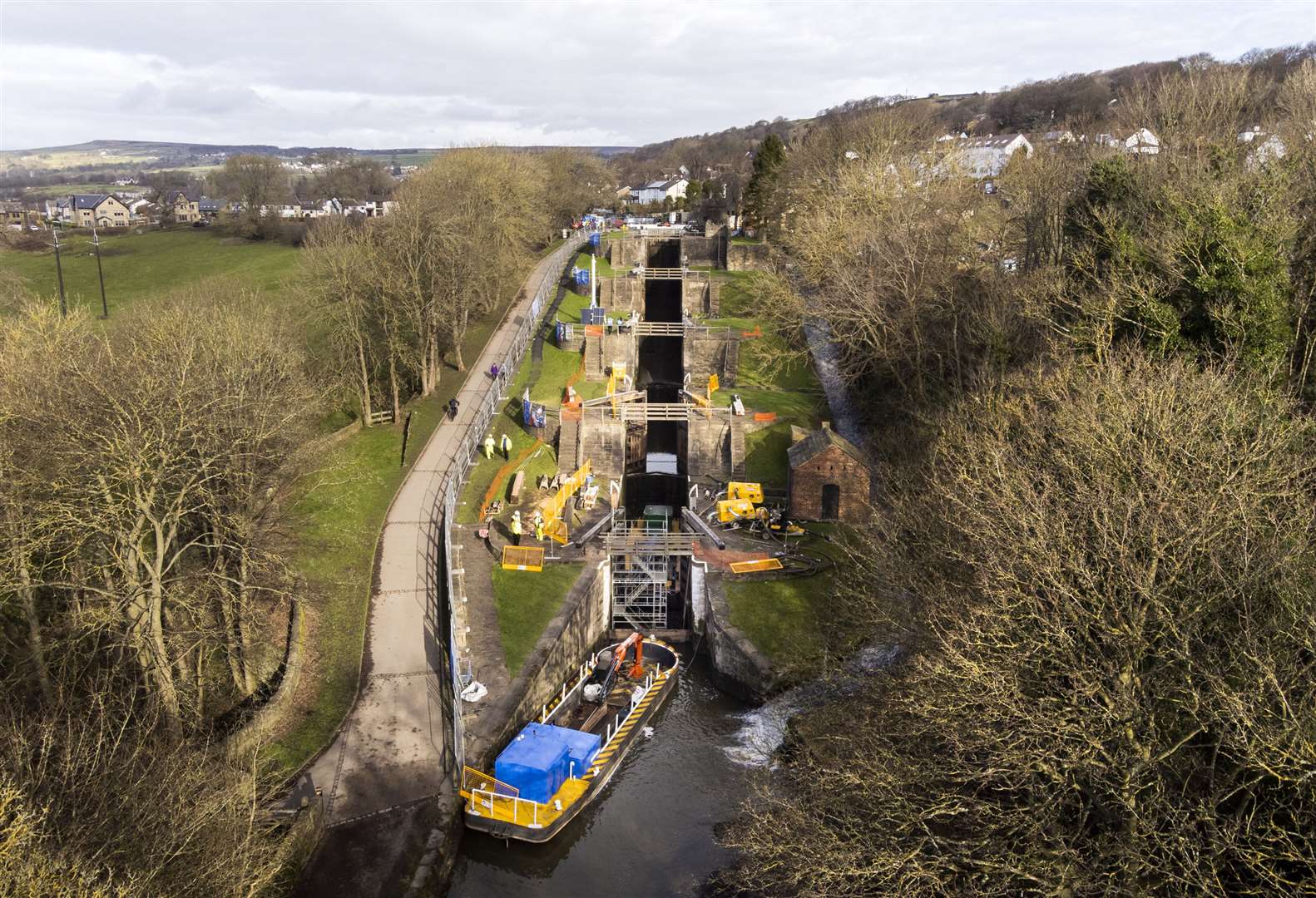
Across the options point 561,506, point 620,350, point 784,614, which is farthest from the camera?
point 620,350

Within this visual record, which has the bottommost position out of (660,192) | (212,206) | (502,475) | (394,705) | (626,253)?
(394,705)

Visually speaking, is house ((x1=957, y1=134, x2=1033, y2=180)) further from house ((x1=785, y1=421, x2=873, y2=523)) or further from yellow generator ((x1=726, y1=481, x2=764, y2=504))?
yellow generator ((x1=726, y1=481, x2=764, y2=504))

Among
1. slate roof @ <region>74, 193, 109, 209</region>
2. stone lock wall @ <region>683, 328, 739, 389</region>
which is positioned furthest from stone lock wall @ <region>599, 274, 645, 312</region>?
slate roof @ <region>74, 193, 109, 209</region>

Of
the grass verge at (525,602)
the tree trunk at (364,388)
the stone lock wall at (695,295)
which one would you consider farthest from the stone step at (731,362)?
the grass verge at (525,602)

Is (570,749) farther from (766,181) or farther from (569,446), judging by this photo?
(766,181)

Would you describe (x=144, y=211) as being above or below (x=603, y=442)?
above

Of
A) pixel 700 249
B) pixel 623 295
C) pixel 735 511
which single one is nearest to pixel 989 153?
pixel 700 249

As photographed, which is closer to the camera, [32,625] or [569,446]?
[32,625]

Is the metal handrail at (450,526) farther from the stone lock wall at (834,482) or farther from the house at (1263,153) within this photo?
the house at (1263,153)
